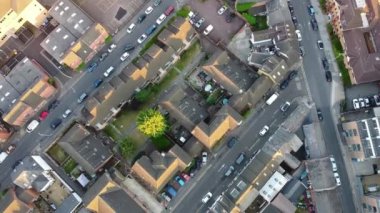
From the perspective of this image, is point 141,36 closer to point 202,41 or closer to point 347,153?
point 202,41

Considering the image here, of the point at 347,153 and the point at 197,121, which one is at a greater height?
the point at 347,153

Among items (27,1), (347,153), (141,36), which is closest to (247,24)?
(141,36)

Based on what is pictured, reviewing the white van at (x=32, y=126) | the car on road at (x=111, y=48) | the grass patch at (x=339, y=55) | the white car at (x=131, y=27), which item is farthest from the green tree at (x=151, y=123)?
the grass patch at (x=339, y=55)

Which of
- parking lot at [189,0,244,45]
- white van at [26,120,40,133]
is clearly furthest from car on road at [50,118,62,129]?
parking lot at [189,0,244,45]

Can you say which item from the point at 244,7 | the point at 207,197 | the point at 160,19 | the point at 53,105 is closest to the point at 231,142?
the point at 207,197

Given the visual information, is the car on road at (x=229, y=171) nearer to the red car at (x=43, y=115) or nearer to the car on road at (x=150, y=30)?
the car on road at (x=150, y=30)

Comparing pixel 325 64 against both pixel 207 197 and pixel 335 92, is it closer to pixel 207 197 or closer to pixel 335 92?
pixel 335 92

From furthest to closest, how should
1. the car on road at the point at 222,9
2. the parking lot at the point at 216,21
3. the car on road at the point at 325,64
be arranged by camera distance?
the car on road at the point at 222,9, the parking lot at the point at 216,21, the car on road at the point at 325,64
